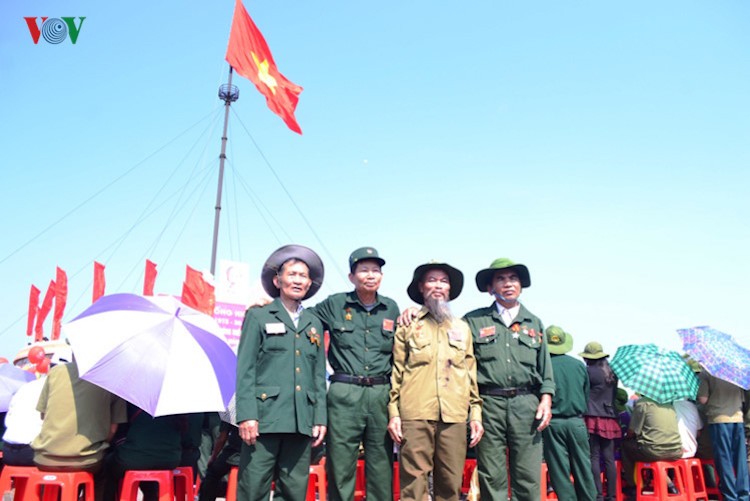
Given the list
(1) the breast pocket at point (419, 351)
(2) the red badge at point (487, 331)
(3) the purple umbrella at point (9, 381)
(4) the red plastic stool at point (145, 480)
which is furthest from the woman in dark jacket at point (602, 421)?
(3) the purple umbrella at point (9, 381)

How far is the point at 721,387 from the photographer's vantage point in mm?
5863

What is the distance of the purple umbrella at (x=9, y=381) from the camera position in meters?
5.59

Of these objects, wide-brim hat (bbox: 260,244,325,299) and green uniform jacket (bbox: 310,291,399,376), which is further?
wide-brim hat (bbox: 260,244,325,299)

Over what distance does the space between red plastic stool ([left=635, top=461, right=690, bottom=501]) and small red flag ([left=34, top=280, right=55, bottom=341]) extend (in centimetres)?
1651

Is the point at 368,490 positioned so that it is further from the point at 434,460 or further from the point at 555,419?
the point at 555,419

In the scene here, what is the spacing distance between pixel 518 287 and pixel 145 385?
2.75 metres

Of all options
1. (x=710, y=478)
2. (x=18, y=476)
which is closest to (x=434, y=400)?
(x=18, y=476)

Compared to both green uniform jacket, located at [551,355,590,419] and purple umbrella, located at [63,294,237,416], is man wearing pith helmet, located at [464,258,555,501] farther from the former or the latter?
purple umbrella, located at [63,294,237,416]

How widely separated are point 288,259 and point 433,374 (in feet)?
4.12

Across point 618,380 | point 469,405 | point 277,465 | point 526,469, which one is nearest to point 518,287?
point 469,405

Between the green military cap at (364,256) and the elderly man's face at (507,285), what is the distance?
957 mm

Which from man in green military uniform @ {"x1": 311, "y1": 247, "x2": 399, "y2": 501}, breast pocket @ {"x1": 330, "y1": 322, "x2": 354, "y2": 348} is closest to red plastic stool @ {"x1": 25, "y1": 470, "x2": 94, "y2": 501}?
man in green military uniform @ {"x1": 311, "y1": 247, "x2": 399, "y2": 501}

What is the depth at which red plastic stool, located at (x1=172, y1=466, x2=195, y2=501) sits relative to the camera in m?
4.34

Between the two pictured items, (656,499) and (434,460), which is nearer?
(434,460)
